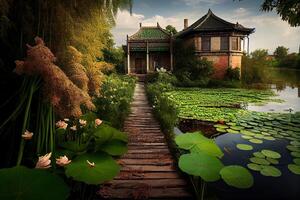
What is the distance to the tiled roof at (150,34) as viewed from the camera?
30.3 metres

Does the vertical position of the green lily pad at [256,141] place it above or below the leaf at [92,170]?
below

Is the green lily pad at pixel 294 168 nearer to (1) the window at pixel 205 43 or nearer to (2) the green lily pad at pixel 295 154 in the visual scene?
(2) the green lily pad at pixel 295 154

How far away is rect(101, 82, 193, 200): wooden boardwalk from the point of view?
402 centimetres

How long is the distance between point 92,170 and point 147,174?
155 cm

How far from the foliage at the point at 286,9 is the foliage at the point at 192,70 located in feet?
47.9

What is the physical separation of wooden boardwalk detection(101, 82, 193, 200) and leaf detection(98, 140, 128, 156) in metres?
0.42

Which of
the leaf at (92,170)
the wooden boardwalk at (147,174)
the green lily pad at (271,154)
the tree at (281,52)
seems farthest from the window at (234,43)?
the tree at (281,52)

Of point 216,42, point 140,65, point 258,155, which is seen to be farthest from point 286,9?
point 140,65

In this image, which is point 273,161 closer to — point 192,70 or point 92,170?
point 92,170

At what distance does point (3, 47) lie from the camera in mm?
4293

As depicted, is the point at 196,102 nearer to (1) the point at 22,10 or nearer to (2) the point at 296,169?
(2) the point at 296,169

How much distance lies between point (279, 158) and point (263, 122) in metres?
3.74

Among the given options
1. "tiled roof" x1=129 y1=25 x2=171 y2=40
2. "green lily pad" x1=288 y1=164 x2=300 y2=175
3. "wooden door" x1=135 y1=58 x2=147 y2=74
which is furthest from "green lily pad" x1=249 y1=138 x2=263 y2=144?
"wooden door" x1=135 y1=58 x2=147 y2=74

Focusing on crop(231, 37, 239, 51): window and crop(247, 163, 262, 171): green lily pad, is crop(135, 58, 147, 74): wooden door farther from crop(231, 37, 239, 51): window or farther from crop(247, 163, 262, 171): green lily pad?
crop(247, 163, 262, 171): green lily pad
